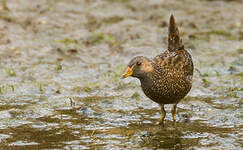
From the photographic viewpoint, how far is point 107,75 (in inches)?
362

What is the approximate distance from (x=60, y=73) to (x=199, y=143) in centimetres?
395

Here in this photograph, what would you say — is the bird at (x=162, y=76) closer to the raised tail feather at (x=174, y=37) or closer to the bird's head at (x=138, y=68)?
the bird's head at (x=138, y=68)

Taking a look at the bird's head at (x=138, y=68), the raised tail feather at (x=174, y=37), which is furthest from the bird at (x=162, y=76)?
the raised tail feather at (x=174, y=37)

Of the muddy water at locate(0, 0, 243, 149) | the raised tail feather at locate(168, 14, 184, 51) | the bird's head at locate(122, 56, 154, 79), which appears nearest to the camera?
the muddy water at locate(0, 0, 243, 149)

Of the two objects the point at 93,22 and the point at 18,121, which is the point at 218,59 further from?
the point at 18,121

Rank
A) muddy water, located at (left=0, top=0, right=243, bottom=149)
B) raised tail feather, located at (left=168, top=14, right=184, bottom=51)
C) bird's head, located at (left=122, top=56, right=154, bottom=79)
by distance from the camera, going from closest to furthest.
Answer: muddy water, located at (left=0, top=0, right=243, bottom=149) < bird's head, located at (left=122, top=56, right=154, bottom=79) < raised tail feather, located at (left=168, top=14, right=184, bottom=51)

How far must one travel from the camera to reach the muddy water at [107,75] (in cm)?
635

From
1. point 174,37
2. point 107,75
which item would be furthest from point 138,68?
point 107,75

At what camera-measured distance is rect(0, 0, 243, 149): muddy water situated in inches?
250

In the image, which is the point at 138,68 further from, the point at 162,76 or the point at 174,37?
the point at 174,37

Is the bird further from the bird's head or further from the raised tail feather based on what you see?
the raised tail feather

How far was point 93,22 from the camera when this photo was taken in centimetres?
1177

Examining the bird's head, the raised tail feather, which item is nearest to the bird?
the bird's head

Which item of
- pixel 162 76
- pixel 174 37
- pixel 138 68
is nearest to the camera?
pixel 138 68
